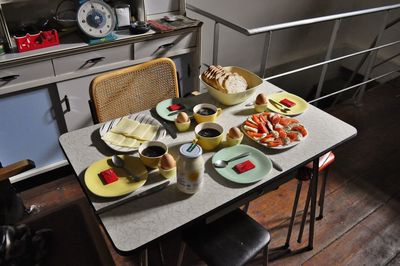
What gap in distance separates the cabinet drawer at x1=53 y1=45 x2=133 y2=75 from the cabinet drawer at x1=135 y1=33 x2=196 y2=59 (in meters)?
0.07

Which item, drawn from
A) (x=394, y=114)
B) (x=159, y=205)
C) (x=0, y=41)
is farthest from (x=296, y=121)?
(x=394, y=114)

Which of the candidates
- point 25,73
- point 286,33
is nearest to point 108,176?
point 25,73

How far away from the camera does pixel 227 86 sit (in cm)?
140

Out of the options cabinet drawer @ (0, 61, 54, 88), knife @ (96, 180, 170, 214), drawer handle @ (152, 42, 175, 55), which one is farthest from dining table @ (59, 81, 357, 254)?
drawer handle @ (152, 42, 175, 55)

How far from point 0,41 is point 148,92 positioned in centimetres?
91

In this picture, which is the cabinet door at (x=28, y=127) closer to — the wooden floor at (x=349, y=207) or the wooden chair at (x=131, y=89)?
the wooden floor at (x=349, y=207)

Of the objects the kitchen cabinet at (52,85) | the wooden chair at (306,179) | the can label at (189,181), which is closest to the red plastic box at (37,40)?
the kitchen cabinet at (52,85)

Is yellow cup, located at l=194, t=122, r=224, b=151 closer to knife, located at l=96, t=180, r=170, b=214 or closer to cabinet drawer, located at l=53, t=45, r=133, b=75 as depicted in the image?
knife, located at l=96, t=180, r=170, b=214

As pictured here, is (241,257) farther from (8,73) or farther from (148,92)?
(8,73)

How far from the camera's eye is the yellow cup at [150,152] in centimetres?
109

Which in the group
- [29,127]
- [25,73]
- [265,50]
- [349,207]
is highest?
[265,50]

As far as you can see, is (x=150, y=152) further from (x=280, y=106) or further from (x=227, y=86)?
(x=280, y=106)

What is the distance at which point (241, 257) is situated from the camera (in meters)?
1.17

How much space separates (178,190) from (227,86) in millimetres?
552
